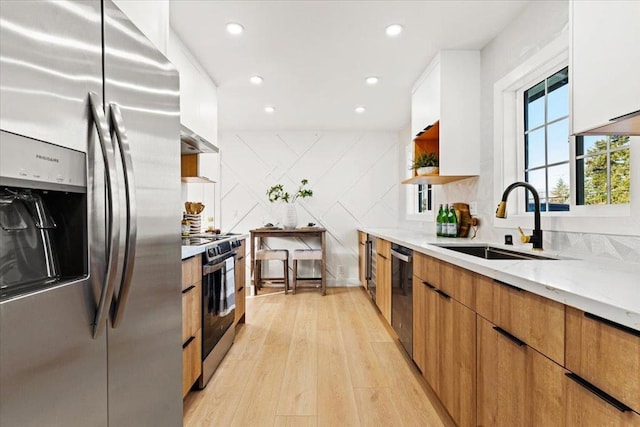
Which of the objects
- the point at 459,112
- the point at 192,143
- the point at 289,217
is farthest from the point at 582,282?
the point at 289,217

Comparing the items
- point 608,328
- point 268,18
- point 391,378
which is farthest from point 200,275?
point 608,328

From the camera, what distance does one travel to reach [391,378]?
2283mm

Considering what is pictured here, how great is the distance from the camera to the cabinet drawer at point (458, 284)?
1.48 m

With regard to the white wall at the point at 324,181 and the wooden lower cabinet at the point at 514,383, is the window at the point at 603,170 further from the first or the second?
the white wall at the point at 324,181

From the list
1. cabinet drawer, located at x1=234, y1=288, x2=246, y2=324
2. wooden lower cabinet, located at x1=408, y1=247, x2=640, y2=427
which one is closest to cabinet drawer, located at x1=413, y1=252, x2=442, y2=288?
wooden lower cabinet, located at x1=408, y1=247, x2=640, y2=427

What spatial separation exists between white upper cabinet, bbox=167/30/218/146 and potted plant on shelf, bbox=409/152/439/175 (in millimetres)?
1890

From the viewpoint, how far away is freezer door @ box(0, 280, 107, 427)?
59 centimetres

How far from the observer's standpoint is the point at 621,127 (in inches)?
46.4

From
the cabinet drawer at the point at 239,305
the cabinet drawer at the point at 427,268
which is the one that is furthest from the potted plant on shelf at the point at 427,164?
the cabinet drawer at the point at 239,305

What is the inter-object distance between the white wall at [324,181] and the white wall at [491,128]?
2146 mm

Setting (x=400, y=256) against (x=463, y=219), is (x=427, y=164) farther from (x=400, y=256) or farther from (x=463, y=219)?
(x=400, y=256)

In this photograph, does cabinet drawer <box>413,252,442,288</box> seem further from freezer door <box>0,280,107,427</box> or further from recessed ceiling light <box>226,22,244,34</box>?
recessed ceiling light <box>226,22,244,34</box>

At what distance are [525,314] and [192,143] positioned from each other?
2.59 meters

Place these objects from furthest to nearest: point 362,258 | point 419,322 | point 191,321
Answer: point 362,258
point 419,322
point 191,321
